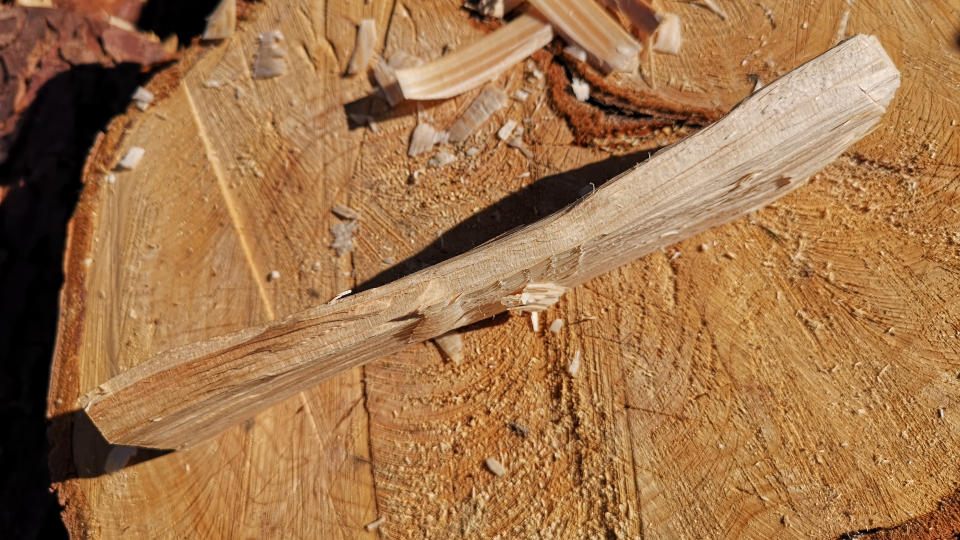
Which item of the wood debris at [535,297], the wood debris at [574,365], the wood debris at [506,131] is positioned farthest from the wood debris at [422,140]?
the wood debris at [574,365]

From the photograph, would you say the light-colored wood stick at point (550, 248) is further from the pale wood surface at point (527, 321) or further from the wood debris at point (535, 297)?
the pale wood surface at point (527, 321)

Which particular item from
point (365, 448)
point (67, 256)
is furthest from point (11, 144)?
point (365, 448)

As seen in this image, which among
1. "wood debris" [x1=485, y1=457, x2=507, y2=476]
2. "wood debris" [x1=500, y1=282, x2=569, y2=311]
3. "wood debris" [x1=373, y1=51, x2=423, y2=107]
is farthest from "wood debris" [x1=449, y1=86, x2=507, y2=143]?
"wood debris" [x1=485, y1=457, x2=507, y2=476]

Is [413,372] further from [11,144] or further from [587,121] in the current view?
[11,144]

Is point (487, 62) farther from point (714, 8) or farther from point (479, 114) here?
point (714, 8)

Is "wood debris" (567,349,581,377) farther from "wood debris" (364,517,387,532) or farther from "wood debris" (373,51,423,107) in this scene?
"wood debris" (373,51,423,107)

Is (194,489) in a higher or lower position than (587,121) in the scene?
lower
